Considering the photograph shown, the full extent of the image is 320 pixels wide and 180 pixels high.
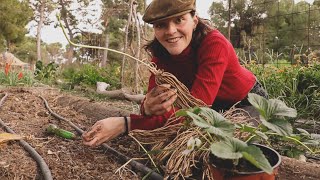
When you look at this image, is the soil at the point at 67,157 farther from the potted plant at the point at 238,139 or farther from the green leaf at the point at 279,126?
the green leaf at the point at 279,126

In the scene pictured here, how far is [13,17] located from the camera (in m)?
17.2

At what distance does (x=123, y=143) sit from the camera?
2.23m

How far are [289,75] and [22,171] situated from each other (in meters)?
3.22

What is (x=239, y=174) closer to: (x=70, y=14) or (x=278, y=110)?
(x=278, y=110)

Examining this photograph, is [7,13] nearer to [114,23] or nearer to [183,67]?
[114,23]

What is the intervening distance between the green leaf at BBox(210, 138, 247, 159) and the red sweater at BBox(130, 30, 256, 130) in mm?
536

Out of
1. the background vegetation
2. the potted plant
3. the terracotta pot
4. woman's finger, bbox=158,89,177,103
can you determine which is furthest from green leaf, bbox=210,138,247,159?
the background vegetation

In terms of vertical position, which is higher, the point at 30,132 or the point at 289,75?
the point at 289,75

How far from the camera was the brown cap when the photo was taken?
161 cm

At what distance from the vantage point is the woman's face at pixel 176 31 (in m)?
1.66

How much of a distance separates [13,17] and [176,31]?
17.5 m

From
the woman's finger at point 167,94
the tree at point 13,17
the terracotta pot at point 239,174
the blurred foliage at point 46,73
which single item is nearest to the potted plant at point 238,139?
the terracotta pot at point 239,174

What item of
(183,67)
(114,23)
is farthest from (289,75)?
(114,23)

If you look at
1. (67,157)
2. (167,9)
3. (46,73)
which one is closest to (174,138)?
(167,9)
